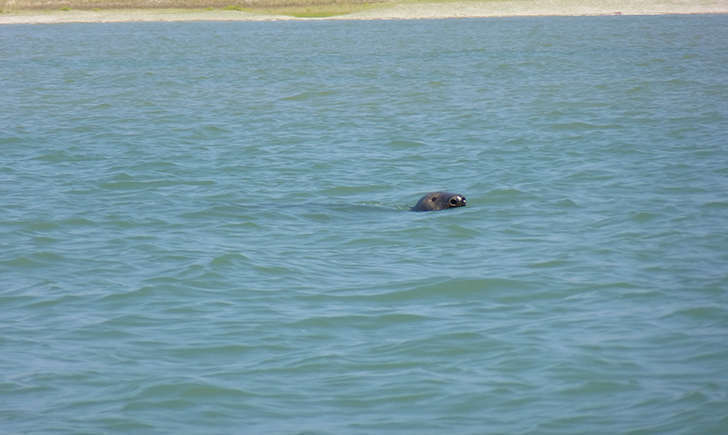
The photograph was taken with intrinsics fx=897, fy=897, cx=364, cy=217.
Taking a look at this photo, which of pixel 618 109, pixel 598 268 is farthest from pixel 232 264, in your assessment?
pixel 618 109

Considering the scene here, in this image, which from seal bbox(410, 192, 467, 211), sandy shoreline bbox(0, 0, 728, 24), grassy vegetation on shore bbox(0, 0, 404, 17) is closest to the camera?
seal bbox(410, 192, 467, 211)

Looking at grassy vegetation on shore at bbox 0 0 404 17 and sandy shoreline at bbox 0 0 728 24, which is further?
grassy vegetation on shore at bbox 0 0 404 17

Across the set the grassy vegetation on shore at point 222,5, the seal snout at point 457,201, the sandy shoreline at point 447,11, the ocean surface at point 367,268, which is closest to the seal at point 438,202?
the seal snout at point 457,201

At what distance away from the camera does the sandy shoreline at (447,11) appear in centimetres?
5965

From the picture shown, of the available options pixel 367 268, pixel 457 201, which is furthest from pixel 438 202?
pixel 367 268

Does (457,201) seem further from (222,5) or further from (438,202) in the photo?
(222,5)

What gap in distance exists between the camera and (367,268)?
884cm

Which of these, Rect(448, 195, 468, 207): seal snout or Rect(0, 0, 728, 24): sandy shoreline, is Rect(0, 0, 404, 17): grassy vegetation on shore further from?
Rect(448, 195, 468, 207): seal snout

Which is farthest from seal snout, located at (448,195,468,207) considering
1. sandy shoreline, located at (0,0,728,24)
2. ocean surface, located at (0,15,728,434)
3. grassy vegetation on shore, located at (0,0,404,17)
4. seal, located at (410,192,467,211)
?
grassy vegetation on shore, located at (0,0,404,17)

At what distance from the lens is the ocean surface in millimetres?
5977

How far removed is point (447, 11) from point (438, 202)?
178 ft

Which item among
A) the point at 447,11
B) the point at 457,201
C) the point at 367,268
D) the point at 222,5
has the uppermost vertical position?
the point at 367,268

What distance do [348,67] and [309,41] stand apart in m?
13.7

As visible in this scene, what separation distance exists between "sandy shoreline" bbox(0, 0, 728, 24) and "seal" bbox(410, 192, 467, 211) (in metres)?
52.5
